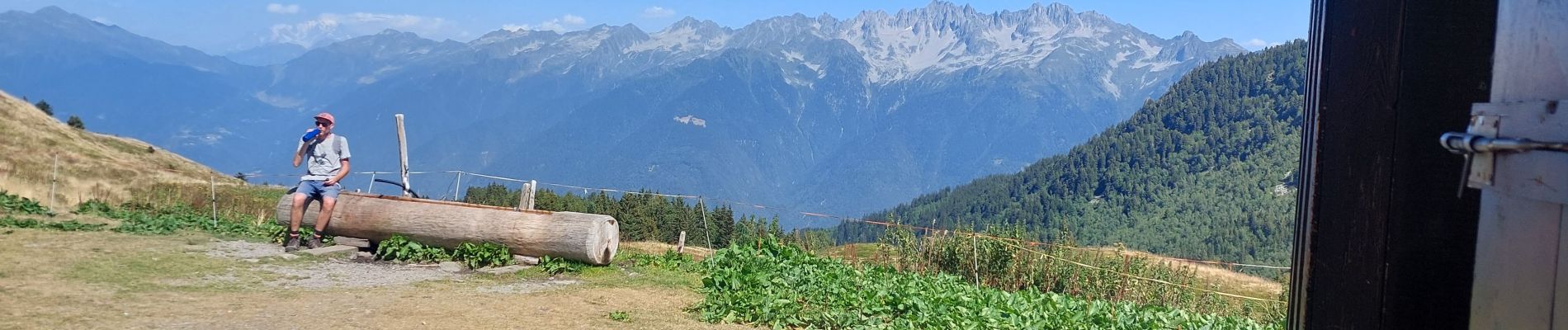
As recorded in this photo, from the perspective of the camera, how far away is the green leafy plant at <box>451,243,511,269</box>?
1039 centimetres

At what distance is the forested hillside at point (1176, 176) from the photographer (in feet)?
372

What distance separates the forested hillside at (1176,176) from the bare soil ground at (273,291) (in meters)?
98.1

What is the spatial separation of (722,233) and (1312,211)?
3934 centimetres

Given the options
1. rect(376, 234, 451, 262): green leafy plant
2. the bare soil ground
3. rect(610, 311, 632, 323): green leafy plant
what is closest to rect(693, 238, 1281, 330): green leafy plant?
the bare soil ground

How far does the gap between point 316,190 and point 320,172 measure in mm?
254

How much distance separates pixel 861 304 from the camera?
25.8 ft

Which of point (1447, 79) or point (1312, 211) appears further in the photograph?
point (1312, 211)

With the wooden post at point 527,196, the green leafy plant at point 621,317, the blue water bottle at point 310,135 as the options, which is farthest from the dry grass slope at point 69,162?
the green leafy plant at point 621,317

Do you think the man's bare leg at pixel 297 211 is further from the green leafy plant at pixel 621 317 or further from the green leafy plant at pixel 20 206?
the green leafy plant at pixel 20 206

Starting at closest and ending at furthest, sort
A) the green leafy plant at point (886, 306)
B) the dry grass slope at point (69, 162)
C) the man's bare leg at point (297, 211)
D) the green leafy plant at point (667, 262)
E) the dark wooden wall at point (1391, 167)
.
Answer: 1. the dark wooden wall at point (1391, 167)
2. the green leafy plant at point (886, 306)
3. the man's bare leg at point (297, 211)
4. the green leafy plant at point (667, 262)
5. the dry grass slope at point (69, 162)

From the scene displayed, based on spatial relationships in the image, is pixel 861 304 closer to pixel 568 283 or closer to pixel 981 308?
pixel 981 308

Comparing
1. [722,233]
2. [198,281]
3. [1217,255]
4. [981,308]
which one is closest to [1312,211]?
[981,308]

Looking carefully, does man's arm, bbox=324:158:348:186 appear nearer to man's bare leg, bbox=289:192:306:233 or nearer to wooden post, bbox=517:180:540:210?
man's bare leg, bbox=289:192:306:233

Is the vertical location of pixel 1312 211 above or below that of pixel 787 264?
above
